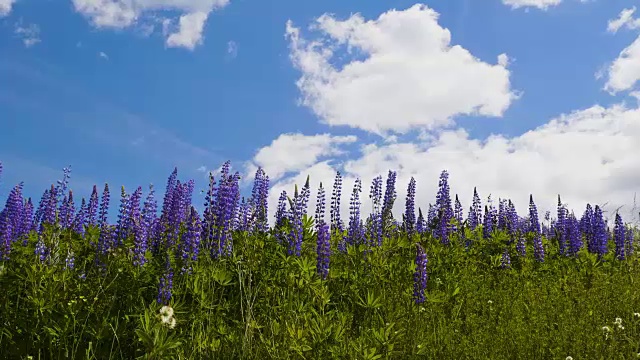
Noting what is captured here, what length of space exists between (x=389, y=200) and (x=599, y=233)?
5.45 metres

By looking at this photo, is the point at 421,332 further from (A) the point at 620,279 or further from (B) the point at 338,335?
(A) the point at 620,279

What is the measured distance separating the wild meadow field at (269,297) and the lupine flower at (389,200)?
0.19 feet

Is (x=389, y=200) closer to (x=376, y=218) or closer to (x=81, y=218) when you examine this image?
(x=376, y=218)

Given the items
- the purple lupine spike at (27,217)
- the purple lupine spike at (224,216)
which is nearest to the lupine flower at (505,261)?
the purple lupine spike at (224,216)

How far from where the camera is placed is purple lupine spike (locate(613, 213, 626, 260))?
Answer: 10969mm

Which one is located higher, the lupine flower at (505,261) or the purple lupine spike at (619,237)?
the purple lupine spike at (619,237)

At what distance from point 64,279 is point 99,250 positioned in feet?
4.49

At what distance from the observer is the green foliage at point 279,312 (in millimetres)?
4801

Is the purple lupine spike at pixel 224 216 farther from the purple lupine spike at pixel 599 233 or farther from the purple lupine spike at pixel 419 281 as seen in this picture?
the purple lupine spike at pixel 599 233

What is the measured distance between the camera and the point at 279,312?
5.61 metres

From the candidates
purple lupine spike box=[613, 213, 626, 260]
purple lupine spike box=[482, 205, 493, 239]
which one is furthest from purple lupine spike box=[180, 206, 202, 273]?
purple lupine spike box=[613, 213, 626, 260]

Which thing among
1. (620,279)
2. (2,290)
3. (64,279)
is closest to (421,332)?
(64,279)

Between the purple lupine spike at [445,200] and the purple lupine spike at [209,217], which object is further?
the purple lupine spike at [445,200]

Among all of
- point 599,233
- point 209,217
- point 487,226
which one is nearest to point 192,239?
point 209,217
